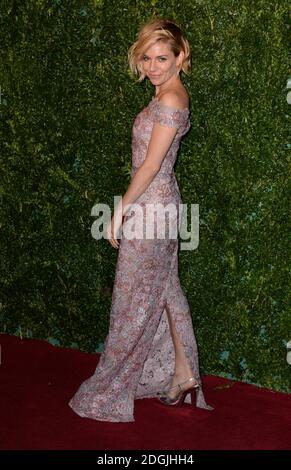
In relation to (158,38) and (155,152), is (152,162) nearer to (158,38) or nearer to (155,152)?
(155,152)

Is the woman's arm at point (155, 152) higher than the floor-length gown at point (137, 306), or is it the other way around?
the woman's arm at point (155, 152)

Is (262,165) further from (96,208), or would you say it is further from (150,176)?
(96,208)

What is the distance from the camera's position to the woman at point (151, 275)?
4.08 meters

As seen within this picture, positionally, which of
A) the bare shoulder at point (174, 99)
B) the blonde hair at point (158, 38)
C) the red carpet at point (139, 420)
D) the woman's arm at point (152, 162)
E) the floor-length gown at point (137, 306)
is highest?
the blonde hair at point (158, 38)

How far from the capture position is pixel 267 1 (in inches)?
172

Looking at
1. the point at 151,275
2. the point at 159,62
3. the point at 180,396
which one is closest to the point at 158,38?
the point at 159,62

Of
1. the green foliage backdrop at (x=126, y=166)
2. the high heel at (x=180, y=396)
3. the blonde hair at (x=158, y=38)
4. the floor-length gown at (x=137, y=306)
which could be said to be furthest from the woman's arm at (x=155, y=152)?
the high heel at (x=180, y=396)

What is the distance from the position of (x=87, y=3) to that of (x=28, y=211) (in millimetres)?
1599

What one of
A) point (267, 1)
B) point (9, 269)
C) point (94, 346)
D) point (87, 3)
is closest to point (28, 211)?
point (9, 269)

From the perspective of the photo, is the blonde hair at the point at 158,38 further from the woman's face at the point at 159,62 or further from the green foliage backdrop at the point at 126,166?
the green foliage backdrop at the point at 126,166

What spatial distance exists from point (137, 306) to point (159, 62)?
4.59ft

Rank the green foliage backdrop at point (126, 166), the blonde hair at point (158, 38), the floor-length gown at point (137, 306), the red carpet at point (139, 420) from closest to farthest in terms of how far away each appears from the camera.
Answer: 1. the red carpet at point (139, 420)
2. the blonde hair at point (158, 38)
3. the floor-length gown at point (137, 306)
4. the green foliage backdrop at point (126, 166)

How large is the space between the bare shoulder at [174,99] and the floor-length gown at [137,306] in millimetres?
134
